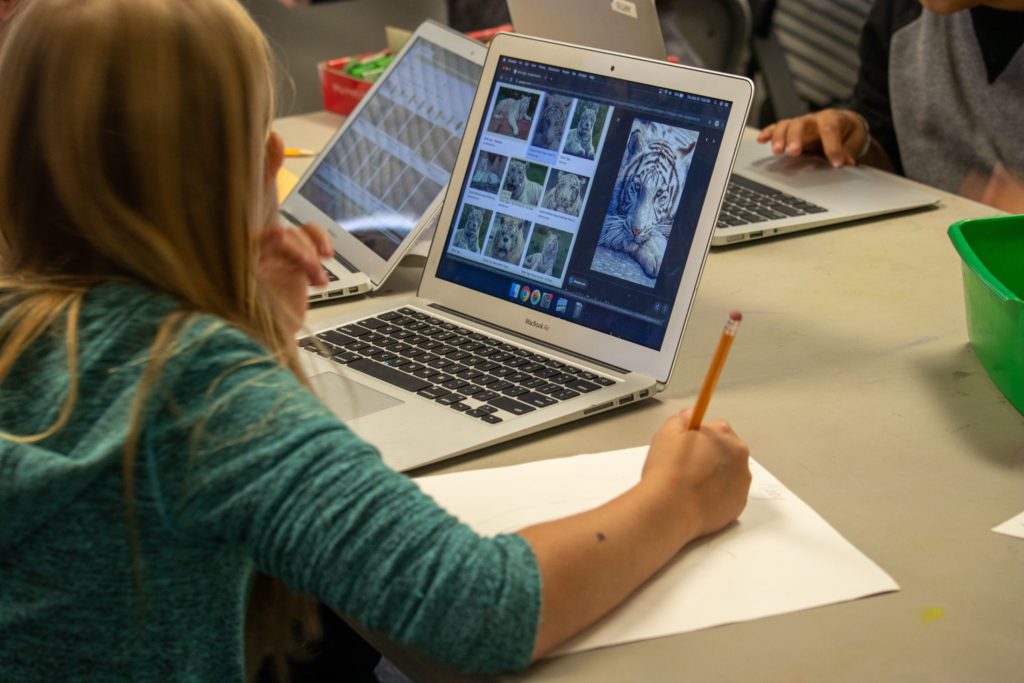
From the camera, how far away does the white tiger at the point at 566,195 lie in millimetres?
1026

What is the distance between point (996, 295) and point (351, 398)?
572 millimetres

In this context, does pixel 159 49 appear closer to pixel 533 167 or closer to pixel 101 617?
pixel 101 617

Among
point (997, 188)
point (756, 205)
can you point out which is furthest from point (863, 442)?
point (997, 188)

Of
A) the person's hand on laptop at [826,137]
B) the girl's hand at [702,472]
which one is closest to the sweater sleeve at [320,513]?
the girl's hand at [702,472]

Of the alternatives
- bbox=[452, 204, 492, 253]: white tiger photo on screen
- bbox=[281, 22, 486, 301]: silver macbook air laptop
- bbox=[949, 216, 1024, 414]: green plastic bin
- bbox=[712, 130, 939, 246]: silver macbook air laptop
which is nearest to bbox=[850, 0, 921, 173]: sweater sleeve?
bbox=[712, 130, 939, 246]: silver macbook air laptop

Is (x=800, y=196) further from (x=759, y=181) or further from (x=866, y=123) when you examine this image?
(x=866, y=123)

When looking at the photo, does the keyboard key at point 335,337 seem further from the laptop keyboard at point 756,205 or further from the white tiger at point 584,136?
the laptop keyboard at point 756,205

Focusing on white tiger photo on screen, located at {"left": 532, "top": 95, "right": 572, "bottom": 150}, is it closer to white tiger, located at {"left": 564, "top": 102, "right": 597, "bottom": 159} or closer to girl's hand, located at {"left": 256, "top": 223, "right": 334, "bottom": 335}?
white tiger, located at {"left": 564, "top": 102, "right": 597, "bottom": 159}

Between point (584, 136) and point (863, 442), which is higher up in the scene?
point (584, 136)

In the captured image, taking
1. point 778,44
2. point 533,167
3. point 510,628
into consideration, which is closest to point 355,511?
point 510,628

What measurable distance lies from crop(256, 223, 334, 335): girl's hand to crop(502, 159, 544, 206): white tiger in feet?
0.86

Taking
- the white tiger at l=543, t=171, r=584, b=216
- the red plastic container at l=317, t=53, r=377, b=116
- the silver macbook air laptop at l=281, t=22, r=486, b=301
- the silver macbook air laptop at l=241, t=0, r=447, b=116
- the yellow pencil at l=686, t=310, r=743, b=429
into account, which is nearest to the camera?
the yellow pencil at l=686, t=310, r=743, b=429

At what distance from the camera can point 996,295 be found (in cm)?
95

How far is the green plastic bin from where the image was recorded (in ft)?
3.08
